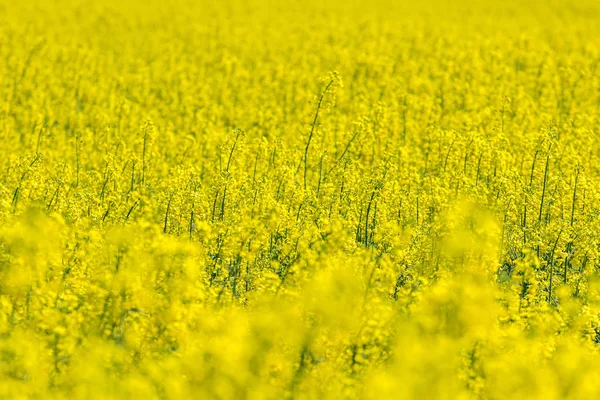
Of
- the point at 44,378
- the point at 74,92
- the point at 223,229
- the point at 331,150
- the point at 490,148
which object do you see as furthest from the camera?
the point at 74,92

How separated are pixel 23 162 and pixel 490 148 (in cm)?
548

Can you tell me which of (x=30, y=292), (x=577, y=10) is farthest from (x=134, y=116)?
(x=577, y=10)

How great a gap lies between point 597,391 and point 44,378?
10.9 ft

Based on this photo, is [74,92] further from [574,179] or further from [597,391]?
[597,391]

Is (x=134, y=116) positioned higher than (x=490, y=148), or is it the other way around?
(x=490, y=148)

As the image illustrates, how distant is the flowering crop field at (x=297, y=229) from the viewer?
5.62 m

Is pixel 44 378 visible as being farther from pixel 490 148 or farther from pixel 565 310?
pixel 490 148

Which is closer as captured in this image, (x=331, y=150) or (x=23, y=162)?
(x=23, y=162)

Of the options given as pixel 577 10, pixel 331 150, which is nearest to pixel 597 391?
pixel 331 150

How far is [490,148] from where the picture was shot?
11.0 meters

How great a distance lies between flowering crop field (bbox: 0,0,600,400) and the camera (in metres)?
5.62

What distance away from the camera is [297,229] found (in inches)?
332

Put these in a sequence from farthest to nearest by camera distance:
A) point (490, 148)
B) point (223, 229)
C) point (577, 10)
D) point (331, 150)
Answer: point (577, 10) < point (331, 150) < point (490, 148) < point (223, 229)

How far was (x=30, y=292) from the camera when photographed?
646 cm
